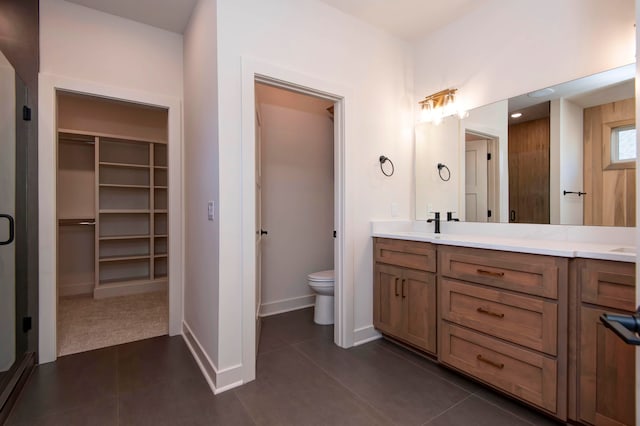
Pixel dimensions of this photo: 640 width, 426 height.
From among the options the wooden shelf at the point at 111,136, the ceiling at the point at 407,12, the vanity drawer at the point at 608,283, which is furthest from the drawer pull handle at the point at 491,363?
the wooden shelf at the point at 111,136

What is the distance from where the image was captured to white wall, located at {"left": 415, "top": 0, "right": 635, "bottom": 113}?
69.1 inches

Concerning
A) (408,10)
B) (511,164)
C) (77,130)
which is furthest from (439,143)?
(77,130)

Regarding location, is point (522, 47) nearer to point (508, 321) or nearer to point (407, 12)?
point (407, 12)

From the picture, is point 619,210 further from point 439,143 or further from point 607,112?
point 439,143

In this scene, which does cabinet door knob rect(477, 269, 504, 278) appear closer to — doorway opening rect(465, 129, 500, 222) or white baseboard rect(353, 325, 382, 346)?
doorway opening rect(465, 129, 500, 222)

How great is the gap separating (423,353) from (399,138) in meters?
1.80

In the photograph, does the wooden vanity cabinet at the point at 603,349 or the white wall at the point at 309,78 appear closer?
the wooden vanity cabinet at the point at 603,349

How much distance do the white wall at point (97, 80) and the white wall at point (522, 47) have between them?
2311 mm

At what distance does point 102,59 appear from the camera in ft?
7.78

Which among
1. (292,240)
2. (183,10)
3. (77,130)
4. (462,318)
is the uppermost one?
(183,10)

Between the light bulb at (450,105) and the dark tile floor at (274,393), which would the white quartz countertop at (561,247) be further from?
the light bulb at (450,105)

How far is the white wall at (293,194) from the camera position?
317 cm

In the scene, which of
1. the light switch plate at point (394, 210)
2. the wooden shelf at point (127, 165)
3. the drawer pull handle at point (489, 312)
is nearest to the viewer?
the drawer pull handle at point (489, 312)

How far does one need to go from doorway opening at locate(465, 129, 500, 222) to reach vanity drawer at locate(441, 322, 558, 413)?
96 cm
